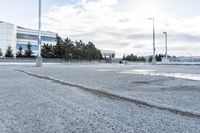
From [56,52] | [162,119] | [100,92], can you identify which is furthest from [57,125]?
[56,52]

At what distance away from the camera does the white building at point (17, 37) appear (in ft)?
319

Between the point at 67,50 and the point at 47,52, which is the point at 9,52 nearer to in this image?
the point at 47,52

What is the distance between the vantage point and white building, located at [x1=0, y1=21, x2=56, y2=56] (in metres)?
97.1

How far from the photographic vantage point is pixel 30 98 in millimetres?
7059

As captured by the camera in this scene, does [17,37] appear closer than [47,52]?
No

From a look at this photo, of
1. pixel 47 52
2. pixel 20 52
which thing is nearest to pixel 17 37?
pixel 20 52

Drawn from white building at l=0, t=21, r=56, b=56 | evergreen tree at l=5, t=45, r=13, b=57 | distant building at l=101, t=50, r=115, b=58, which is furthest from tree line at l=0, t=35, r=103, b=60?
distant building at l=101, t=50, r=115, b=58

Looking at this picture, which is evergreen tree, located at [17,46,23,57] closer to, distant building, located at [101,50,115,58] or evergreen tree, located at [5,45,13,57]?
evergreen tree, located at [5,45,13,57]

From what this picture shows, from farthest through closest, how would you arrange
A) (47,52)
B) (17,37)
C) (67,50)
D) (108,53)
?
1. (108,53)
2. (17,37)
3. (67,50)
4. (47,52)

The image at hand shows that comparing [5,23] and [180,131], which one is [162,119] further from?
[5,23]

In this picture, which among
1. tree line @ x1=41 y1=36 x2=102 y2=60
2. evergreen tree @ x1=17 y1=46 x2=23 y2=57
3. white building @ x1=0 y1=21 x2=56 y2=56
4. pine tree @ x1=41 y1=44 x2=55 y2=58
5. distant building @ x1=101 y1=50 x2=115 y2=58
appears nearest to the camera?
pine tree @ x1=41 y1=44 x2=55 y2=58

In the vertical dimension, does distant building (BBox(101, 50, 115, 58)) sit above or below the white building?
below

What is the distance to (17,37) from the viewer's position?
103m

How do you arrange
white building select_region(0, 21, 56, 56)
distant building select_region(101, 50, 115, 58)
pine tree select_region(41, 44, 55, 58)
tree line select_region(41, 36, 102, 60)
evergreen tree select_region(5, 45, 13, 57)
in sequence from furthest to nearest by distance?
distant building select_region(101, 50, 115, 58)
white building select_region(0, 21, 56, 56)
evergreen tree select_region(5, 45, 13, 57)
tree line select_region(41, 36, 102, 60)
pine tree select_region(41, 44, 55, 58)
